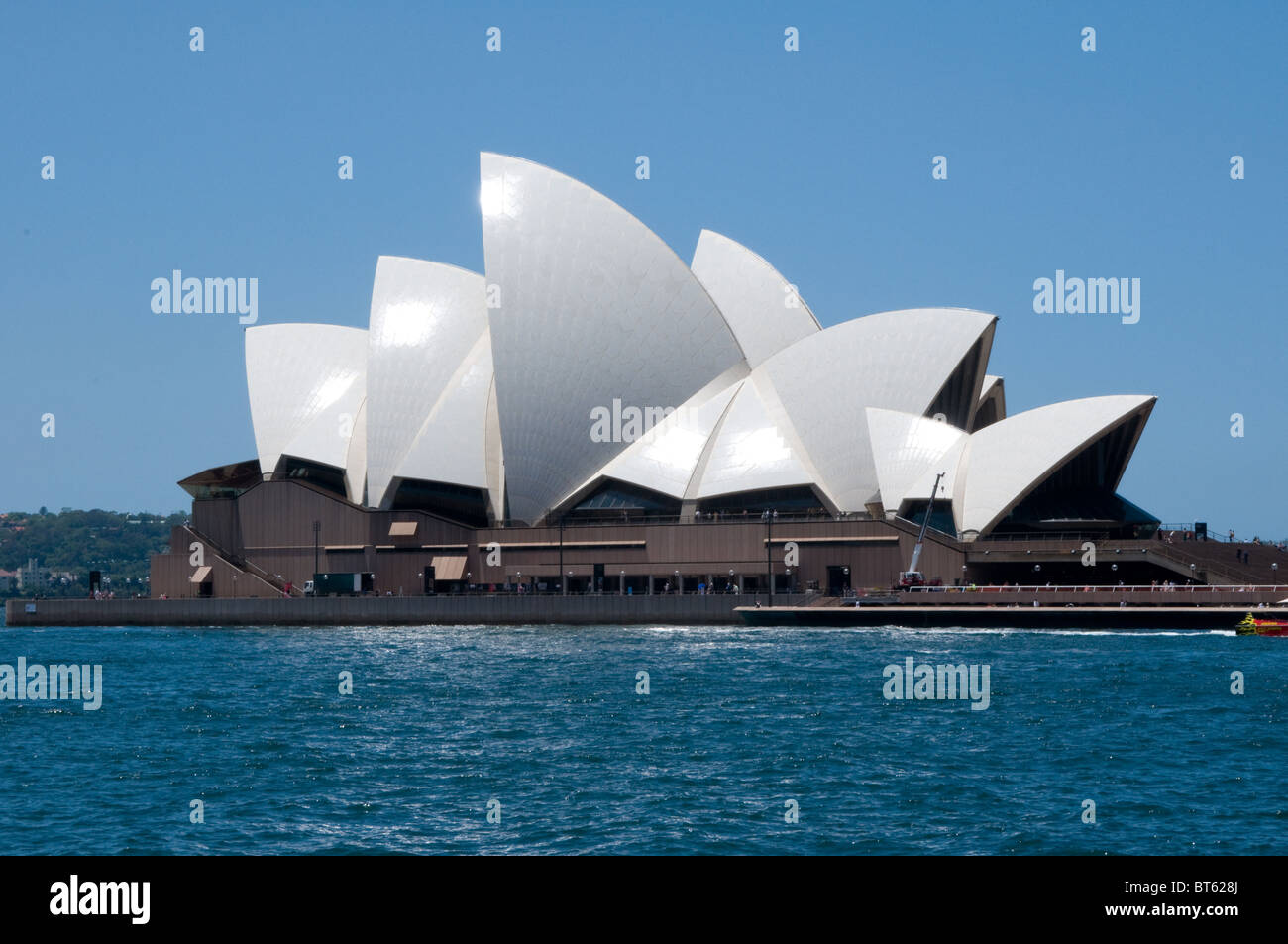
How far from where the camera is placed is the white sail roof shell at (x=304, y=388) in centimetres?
7362

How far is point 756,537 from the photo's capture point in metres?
64.2

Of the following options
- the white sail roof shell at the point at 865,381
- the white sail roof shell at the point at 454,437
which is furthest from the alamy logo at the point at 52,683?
the white sail roof shell at the point at 865,381

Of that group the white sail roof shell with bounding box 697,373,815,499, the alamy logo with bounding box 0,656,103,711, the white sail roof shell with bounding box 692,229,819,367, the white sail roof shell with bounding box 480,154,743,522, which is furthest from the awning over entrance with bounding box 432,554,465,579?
the alamy logo with bounding box 0,656,103,711

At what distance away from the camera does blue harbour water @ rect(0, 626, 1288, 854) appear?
17094 mm

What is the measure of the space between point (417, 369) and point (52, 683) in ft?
A: 106

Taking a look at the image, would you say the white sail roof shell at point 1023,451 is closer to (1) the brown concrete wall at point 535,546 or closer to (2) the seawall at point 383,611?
(1) the brown concrete wall at point 535,546

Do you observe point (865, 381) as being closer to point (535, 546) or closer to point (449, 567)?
point (535, 546)

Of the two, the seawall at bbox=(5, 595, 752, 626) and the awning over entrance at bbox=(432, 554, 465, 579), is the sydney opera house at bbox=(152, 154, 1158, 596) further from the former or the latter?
the seawall at bbox=(5, 595, 752, 626)

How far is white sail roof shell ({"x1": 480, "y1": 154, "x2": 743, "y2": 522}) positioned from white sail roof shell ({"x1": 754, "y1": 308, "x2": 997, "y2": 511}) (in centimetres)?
545

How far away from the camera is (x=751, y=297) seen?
72.2 metres

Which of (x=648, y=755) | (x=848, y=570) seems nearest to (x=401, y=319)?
(x=848, y=570)
